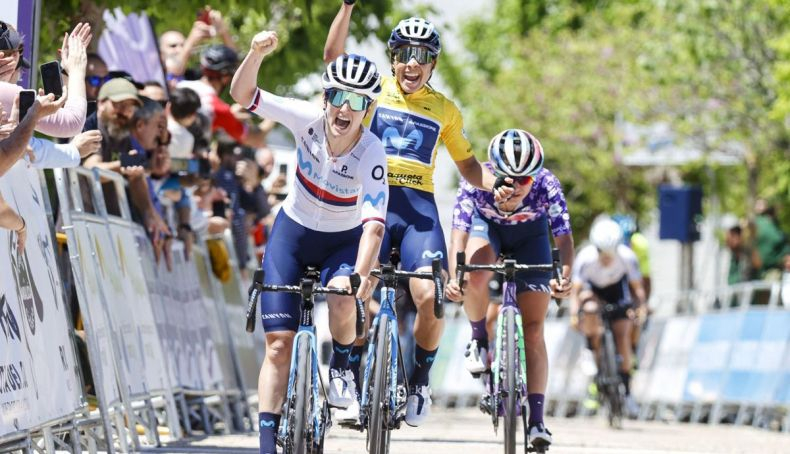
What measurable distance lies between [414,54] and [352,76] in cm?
166

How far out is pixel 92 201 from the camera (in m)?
11.6

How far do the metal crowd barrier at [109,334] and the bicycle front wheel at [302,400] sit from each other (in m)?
1.31

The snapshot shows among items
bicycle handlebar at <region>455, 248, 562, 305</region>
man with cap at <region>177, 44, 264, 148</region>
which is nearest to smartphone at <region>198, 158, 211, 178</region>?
man with cap at <region>177, 44, 264, 148</region>

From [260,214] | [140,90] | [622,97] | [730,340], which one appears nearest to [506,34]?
[622,97]

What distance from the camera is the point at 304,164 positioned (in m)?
9.65

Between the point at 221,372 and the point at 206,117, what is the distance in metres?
2.10

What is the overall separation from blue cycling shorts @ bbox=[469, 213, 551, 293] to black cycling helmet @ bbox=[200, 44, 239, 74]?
4.13 m

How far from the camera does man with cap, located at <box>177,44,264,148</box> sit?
50.0 ft

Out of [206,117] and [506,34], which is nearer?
[206,117]

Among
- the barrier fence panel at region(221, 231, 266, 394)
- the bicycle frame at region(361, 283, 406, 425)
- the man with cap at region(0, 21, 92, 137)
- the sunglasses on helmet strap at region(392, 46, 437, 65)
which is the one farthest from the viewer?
the barrier fence panel at region(221, 231, 266, 394)

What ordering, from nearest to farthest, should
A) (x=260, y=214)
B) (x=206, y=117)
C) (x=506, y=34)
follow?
(x=206, y=117)
(x=260, y=214)
(x=506, y=34)

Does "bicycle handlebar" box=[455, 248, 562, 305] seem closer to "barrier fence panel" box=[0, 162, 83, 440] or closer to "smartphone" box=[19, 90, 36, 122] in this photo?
"barrier fence panel" box=[0, 162, 83, 440]

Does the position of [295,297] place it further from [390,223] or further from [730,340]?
[730,340]

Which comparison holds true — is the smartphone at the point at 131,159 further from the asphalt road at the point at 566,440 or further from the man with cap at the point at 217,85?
the man with cap at the point at 217,85
